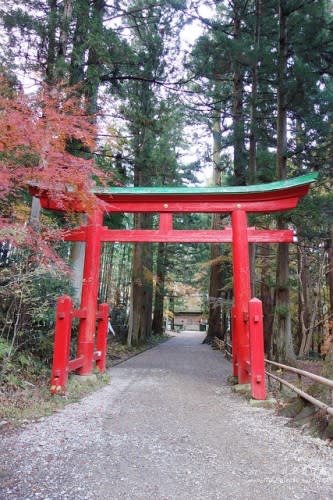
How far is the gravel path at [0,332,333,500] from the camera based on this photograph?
2496mm

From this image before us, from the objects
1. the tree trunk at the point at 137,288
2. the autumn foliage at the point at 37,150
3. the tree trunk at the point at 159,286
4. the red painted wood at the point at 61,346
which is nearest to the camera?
the autumn foliage at the point at 37,150

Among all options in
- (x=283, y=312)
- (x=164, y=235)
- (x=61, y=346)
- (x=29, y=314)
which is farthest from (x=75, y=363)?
(x=283, y=312)

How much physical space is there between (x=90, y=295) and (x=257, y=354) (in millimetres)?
3245

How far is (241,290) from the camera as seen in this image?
6.53 m

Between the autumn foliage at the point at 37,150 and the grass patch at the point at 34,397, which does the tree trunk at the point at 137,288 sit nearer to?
the grass patch at the point at 34,397

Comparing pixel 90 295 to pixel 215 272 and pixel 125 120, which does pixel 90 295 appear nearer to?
pixel 125 120

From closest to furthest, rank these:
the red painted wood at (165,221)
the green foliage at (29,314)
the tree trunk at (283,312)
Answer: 1. the green foliage at (29,314)
2. the red painted wood at (165,221)
3. the tree trunk at (283,312)

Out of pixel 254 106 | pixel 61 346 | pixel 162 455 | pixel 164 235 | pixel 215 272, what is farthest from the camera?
pixel 215 272

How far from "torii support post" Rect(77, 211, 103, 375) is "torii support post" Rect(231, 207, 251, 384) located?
2.71 meters

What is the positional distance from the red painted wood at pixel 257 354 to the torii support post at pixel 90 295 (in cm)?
299

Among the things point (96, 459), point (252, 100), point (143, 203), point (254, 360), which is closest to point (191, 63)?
point (252, 100)

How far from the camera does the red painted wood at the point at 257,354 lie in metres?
5.28

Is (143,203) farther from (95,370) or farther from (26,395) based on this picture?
(26,395)

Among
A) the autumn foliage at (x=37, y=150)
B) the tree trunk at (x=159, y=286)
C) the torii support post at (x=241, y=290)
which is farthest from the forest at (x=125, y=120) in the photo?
the tree trunk at (x=159, y=286)
